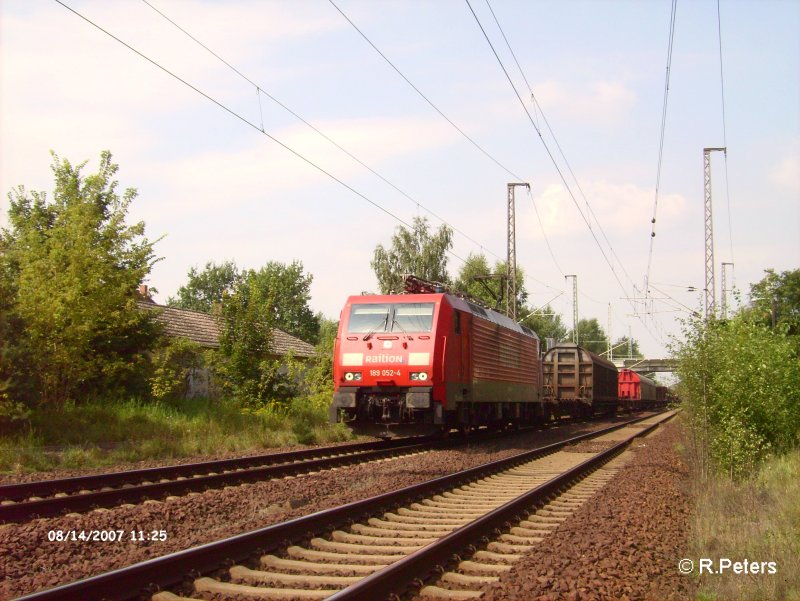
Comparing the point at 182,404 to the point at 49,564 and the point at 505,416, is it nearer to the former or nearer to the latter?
the point at 505,416

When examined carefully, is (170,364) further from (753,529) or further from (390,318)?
(753,529)

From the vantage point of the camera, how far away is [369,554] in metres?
6.81

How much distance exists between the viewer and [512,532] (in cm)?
811

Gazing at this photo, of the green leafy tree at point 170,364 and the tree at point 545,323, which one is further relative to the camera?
the tree at point 545,323

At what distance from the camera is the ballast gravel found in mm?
5664

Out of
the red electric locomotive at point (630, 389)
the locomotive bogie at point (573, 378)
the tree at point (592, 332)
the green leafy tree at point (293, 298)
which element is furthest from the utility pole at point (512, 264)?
the tree at point (592, 332)

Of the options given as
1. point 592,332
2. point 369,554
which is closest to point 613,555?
point 369,554

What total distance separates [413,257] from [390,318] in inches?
1435

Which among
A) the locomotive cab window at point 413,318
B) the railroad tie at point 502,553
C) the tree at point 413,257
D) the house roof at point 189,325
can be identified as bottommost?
the railroad tie at point 502,553

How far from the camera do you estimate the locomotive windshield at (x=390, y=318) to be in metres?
16.8

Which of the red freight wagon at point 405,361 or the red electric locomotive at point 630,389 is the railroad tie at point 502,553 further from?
the red electric locomotive at point 630,389

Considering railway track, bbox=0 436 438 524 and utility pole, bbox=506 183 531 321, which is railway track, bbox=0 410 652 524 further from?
utility pole, bbox=506 183 531 321

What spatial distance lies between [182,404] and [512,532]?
16713 mm

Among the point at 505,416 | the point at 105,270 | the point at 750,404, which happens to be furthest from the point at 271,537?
the point at 505,416
